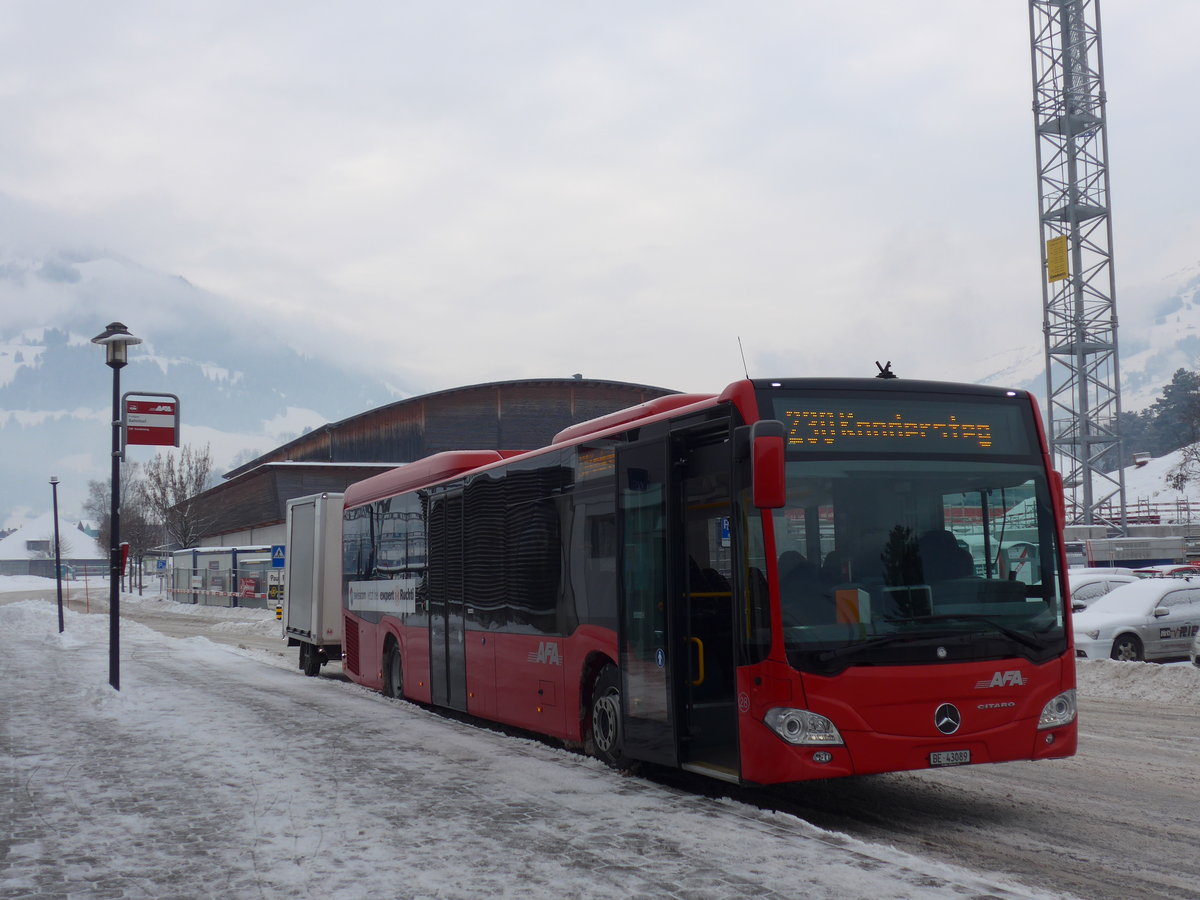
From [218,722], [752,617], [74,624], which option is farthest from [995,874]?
[74,624]

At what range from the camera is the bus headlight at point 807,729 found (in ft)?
25.3

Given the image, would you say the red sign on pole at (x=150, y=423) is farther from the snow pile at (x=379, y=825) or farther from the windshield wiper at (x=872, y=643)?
the windshield wiper at (x=872, y=643)

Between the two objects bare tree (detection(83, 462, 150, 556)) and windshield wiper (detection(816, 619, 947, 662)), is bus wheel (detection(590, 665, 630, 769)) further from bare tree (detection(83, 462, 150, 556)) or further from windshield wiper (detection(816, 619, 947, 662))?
bare tree (detection(83, 462, 150, 556))

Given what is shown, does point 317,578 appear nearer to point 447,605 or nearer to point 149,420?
point 149,420

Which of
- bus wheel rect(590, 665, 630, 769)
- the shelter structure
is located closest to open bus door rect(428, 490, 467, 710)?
bus wheel rect(590, 665, 630, 769)

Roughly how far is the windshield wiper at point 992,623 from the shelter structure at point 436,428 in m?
52.6

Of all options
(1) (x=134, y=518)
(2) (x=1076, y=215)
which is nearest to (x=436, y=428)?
(2) (x=1076, y=215)

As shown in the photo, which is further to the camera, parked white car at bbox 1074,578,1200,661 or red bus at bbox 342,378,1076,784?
parked white car at bbox 1074,578,1200,661

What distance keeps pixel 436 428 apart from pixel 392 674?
45.9 meters

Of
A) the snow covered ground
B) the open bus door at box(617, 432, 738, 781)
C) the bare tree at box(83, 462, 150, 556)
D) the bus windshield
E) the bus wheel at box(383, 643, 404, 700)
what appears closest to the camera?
the snow covered ground

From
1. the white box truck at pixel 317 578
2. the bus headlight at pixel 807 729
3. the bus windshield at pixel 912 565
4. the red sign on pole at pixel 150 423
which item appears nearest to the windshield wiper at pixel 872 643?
the bus windshield at pixel 912 565

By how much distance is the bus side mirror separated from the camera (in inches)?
296

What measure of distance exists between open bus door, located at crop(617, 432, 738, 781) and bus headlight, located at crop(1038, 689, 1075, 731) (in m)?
2.09

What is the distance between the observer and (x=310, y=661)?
22.0 metres
